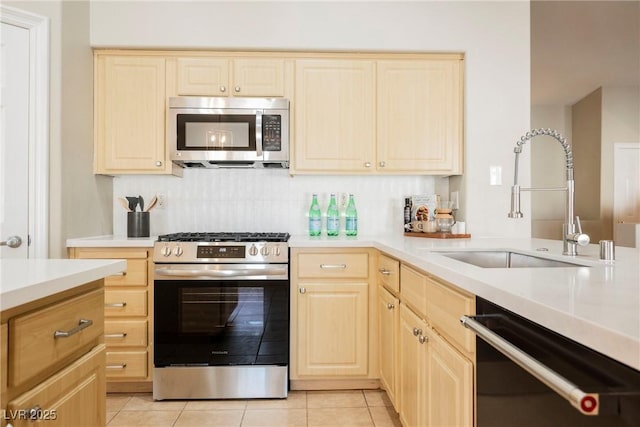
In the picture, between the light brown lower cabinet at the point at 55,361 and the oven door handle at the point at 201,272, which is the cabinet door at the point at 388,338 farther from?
the light brown lower cabinet at the point at 55,361

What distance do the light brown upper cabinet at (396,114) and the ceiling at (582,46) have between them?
1754 mm

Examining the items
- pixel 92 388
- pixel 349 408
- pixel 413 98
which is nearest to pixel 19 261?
pixel 92 388

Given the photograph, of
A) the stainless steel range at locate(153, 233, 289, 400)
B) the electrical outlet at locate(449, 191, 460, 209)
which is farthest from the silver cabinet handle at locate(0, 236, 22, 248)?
the electrical outlet at locate(449, 191, 460, 209)

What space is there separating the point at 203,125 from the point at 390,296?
62.4 inches

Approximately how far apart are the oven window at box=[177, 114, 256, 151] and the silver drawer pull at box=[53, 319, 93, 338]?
1.72 metres

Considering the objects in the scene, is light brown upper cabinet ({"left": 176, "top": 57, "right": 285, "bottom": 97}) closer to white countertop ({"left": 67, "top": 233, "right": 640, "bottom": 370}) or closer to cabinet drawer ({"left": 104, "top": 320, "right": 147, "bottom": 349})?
cabinet drawer ({"left": 104, "top": 320, "right": 147, "bottom": 349})

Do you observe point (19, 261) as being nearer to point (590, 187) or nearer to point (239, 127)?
point (239, 127)

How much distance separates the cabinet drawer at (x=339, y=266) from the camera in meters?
2.45

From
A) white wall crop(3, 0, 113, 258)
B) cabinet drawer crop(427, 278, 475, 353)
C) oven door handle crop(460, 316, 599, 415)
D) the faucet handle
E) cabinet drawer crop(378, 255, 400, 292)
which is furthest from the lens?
white wall crop(3, 0, 113, 258)

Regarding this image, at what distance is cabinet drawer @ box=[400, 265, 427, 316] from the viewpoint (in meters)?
1.53

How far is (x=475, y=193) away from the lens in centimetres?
272

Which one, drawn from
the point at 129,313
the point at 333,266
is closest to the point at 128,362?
the point at 129,313

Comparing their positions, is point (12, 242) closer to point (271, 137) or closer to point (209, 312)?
point (209, 312)

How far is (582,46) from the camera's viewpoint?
186 inches
